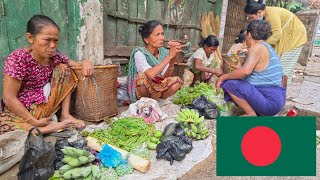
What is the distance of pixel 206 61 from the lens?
16.7 ft

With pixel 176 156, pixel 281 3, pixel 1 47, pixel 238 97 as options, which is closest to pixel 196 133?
pixel 176 156

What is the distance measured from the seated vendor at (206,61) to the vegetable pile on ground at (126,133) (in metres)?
2.37

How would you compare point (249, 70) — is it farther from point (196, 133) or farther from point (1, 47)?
point (1, 47)

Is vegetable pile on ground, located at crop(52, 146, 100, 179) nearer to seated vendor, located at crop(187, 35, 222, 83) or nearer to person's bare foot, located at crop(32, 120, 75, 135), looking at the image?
person's bare foot, located at crop(32, 120, 75, 135)

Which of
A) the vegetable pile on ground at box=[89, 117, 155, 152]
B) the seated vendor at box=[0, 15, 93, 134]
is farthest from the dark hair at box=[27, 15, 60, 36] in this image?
the vegetable pile on ground at box=[89, 117, 155, 152]

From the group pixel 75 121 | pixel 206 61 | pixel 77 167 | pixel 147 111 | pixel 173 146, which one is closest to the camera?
pixel 77 167

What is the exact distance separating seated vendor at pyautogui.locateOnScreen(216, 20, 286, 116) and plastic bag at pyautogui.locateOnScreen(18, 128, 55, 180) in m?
2.31

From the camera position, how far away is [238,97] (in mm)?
3230

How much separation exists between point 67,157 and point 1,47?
1810 millimetres

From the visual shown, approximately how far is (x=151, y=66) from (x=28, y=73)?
157 cm

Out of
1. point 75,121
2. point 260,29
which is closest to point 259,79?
point 260,29

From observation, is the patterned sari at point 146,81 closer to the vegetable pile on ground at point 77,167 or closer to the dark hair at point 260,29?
the dark hair at point 260,29

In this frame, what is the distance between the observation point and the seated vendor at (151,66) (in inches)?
131

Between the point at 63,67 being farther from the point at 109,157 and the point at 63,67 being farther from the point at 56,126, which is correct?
the point at 109,157
